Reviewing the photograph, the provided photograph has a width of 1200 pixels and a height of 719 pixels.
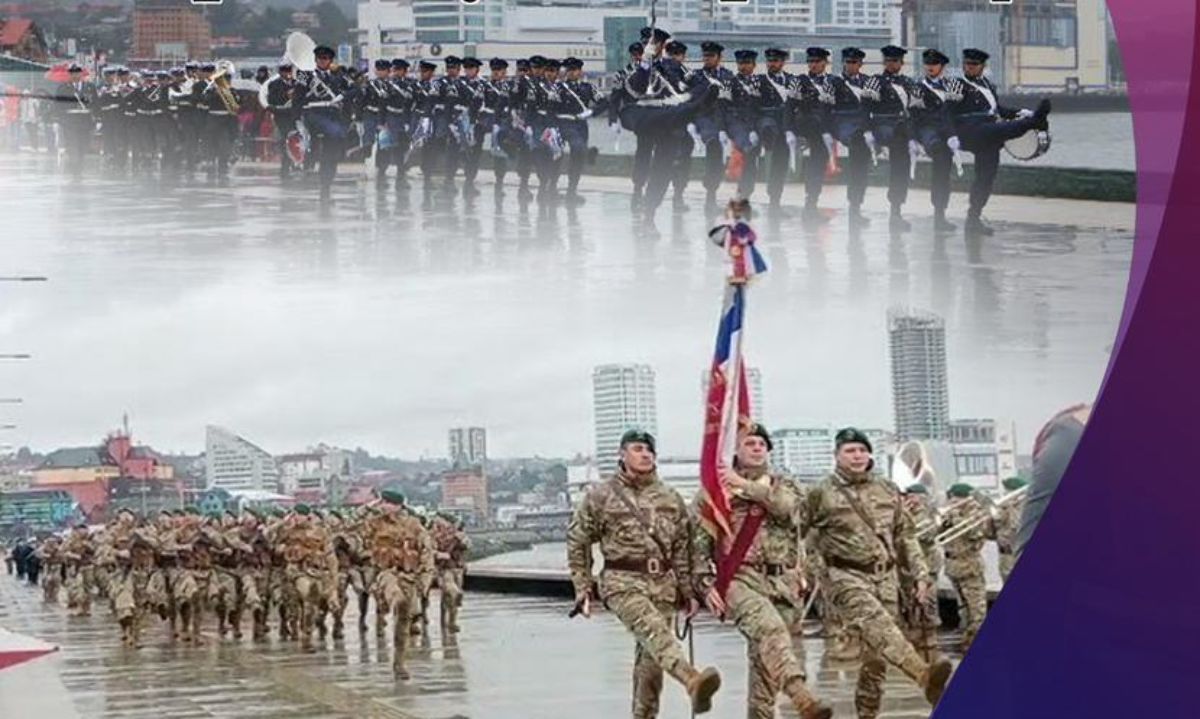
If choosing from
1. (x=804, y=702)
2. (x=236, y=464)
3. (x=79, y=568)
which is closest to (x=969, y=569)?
(x=804, y=702)

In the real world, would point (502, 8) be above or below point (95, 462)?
above

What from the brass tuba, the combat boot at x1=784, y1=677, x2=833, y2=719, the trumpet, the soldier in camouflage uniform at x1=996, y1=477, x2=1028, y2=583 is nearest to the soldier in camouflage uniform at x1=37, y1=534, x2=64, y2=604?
the brass tuba

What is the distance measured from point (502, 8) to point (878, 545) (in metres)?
15.7

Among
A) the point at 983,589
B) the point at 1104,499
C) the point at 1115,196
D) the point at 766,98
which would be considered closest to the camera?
the point at 1104,499

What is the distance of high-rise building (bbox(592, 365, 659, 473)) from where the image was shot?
30016mm

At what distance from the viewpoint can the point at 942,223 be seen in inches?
1164

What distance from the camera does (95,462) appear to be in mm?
39750

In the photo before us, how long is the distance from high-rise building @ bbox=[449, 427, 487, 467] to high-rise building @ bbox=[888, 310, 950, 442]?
481 centimetres

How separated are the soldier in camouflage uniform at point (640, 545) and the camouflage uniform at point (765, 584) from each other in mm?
115

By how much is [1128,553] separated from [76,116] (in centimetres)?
2178

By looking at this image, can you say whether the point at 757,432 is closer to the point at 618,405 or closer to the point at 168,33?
the point at 168,33

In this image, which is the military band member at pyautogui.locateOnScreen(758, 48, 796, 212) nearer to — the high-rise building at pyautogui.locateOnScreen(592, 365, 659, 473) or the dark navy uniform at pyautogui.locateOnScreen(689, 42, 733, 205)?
the dark navy uniform at pyautogui.locateOnScreen(689, 42, 733, 205)

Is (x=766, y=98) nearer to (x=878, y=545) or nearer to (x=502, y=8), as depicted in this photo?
(x=502, y=8)

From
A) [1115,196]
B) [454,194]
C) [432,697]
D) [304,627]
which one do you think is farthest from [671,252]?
[432,697]
